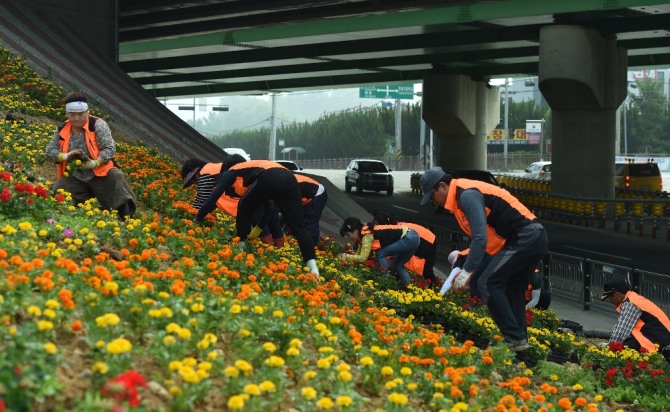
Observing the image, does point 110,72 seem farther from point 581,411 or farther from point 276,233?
point 581,411

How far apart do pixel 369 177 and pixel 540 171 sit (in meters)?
13.0

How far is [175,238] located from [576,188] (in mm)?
30396

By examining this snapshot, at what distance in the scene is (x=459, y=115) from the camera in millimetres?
51500

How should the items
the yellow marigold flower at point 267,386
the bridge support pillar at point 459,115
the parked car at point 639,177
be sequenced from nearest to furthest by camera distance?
the yellow marigold flower at point 267,386 < the parked car at point 639,177 < the bridge support pillar at point 459,115

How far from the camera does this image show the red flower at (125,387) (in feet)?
16.3

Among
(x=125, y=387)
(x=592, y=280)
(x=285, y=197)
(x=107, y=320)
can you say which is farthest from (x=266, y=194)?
(x=592, y=280)

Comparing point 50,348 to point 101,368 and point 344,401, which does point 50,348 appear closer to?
point 101,368

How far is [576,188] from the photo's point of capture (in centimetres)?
3950

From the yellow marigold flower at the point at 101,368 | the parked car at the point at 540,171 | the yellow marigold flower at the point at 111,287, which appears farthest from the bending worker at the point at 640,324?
the parked car at the point at 540,171

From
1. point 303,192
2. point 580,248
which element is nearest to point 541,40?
point 580,248

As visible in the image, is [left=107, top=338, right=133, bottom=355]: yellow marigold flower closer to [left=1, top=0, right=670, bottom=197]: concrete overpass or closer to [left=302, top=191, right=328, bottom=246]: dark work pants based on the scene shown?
[left=302, top=191, right=328, bottom=246]: dark work pants

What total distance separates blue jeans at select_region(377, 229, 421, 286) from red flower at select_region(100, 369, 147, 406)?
30.4 feet

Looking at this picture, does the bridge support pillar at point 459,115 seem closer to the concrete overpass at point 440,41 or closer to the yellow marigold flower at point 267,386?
the concrete overpass at point 440,41

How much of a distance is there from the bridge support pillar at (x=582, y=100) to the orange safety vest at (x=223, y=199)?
79.1ft
